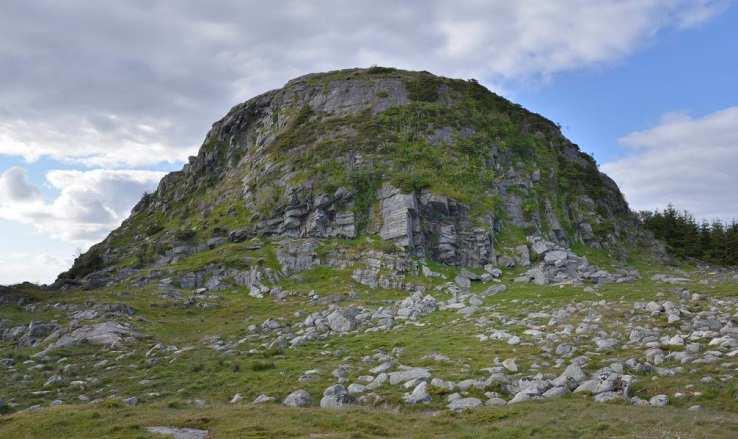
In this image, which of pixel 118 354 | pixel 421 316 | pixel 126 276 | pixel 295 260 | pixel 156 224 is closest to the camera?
pixel 118 354

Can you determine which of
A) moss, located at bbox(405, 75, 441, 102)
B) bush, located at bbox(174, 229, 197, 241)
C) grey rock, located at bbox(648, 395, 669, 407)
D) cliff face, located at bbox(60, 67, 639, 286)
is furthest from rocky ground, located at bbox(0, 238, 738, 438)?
moss, located at bbox(405, 75, 441, 102)

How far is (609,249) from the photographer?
225 feet

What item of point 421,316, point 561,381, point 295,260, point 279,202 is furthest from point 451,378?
point 279,202

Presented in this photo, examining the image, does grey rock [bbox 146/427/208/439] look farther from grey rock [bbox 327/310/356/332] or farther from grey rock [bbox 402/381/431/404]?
grey rock [bbox 327/310/356/332]

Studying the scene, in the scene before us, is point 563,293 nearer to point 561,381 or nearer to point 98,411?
point 561,381

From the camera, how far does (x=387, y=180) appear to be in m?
65.9

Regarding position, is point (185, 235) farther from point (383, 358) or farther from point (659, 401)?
point (659, 401)

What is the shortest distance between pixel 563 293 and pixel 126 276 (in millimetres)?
48959

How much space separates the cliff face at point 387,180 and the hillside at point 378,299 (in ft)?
1.20

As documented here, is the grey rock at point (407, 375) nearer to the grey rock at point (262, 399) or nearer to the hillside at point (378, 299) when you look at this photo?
the hillside at point (378, 299)

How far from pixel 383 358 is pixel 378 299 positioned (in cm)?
1938

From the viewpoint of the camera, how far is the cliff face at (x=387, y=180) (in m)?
61.8

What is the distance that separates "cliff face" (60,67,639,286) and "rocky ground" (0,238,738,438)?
11164 mm

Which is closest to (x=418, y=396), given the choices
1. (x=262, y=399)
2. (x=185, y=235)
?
(x=262, y=399)
